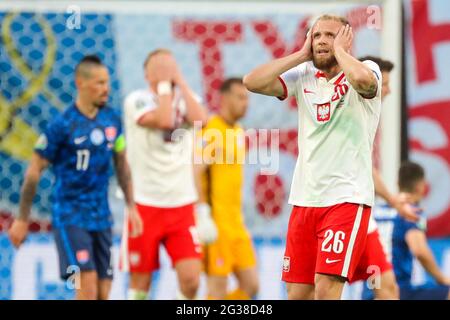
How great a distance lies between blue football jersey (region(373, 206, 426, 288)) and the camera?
7539 mm

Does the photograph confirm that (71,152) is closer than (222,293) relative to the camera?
Yes

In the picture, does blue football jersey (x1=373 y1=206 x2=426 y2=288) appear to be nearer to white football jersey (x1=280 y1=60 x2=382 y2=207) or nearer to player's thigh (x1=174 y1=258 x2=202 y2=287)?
player's thigh (x1=174 y1=258 x2=202 y2=287)

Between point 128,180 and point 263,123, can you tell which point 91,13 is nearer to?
point 263,123

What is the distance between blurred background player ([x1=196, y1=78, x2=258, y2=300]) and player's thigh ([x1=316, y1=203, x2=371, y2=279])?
2.91 metres

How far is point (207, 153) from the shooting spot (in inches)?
332

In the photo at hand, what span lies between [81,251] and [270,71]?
2.02 m

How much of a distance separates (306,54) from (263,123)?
15.0 ft

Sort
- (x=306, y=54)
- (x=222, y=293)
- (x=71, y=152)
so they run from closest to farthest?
(x=306, y=54) → (x=71, y=152) → (x=222, y=293)

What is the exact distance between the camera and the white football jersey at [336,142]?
5480mm

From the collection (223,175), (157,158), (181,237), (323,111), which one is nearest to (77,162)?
(157,158)

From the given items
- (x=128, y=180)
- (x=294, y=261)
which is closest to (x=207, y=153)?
(x=128, y=180)

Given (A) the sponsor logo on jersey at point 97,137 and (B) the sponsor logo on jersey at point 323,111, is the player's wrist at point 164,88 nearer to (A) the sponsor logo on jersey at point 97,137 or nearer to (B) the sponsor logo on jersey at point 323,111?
(A) the sponsor logo on jersey at point 97,137

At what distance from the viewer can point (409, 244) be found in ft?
24.6

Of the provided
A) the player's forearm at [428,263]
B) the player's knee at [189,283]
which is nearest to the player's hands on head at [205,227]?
the player's knee at [189,283]
